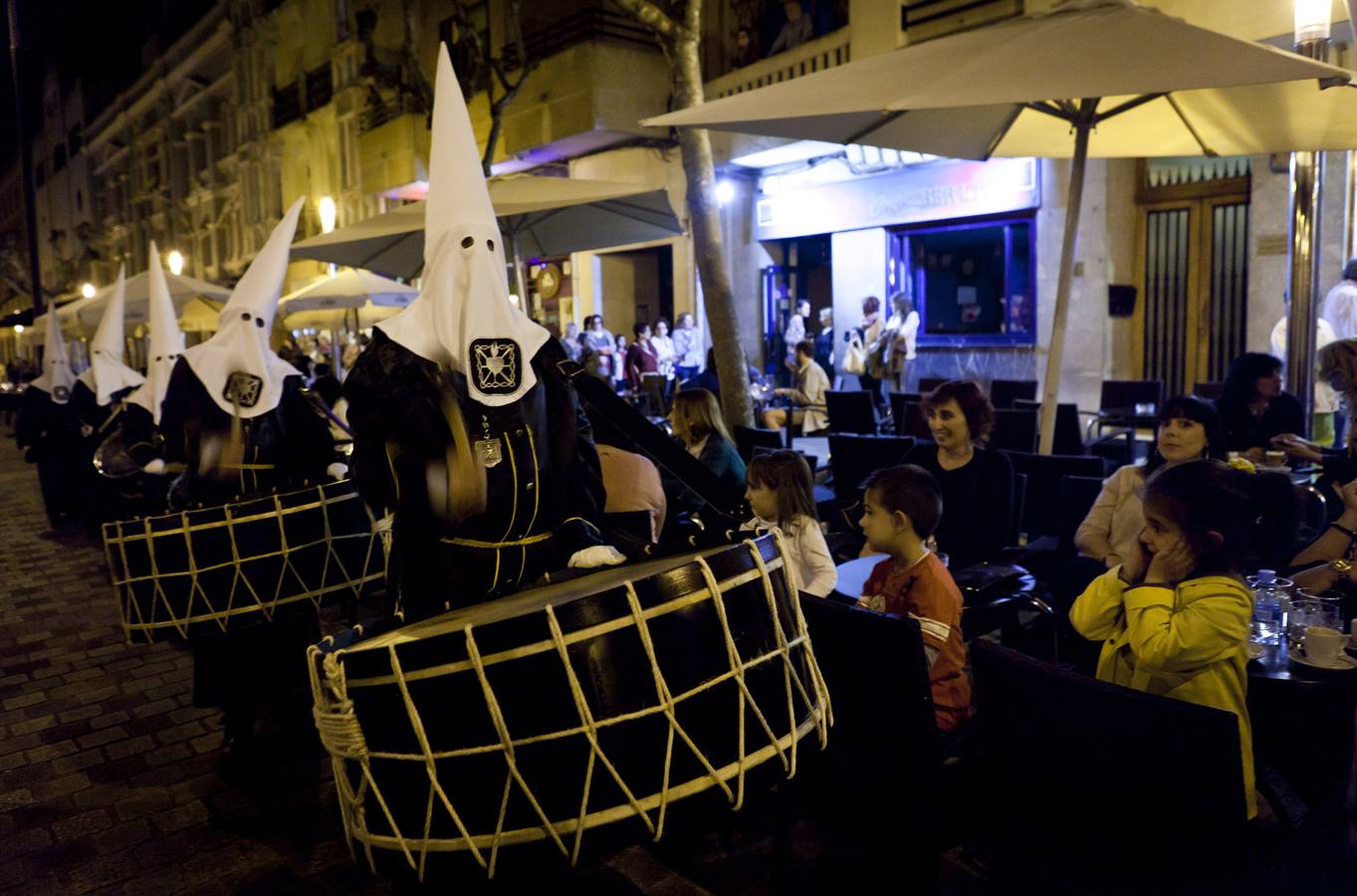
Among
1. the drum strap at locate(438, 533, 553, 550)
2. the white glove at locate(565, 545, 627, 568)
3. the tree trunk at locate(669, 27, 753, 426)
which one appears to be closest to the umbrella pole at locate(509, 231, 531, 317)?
the tree trunk at locate(669, 27, 753, 426)

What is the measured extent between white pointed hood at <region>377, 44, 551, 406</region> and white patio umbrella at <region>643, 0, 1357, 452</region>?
2.30 m

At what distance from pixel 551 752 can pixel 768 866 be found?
77.3 inches

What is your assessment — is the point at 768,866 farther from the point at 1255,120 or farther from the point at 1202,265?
the point at 1202,265

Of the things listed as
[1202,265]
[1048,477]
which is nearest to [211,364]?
[1048,477]

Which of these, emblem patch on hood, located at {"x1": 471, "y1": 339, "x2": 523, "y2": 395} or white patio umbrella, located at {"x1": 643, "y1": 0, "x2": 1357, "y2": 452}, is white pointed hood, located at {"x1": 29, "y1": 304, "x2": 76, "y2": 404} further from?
emblem patch on hood, located at {"x1": 471, "y1": 339, "x2": 523, "y2": 395}

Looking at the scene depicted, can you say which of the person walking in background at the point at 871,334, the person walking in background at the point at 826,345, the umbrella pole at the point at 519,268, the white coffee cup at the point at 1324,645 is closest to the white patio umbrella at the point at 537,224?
the umbrella pole at the point at 519,268

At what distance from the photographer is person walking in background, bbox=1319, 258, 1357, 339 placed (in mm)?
8820

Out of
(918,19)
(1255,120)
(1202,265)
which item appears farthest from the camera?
(918,19)

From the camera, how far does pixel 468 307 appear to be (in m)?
2.91

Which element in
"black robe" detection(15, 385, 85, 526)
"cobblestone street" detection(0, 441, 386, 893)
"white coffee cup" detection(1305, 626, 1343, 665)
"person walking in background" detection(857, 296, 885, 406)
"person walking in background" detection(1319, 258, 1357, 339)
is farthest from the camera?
"person walking in background" detection(857, 296, 885, 406)

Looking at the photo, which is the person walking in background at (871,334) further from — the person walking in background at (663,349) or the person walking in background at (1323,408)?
the person walking in background at (1323,408)

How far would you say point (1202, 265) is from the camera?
535 inches

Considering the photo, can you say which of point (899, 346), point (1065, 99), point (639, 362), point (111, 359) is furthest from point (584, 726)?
point (639, 362)

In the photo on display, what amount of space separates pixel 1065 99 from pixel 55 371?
1404cm
